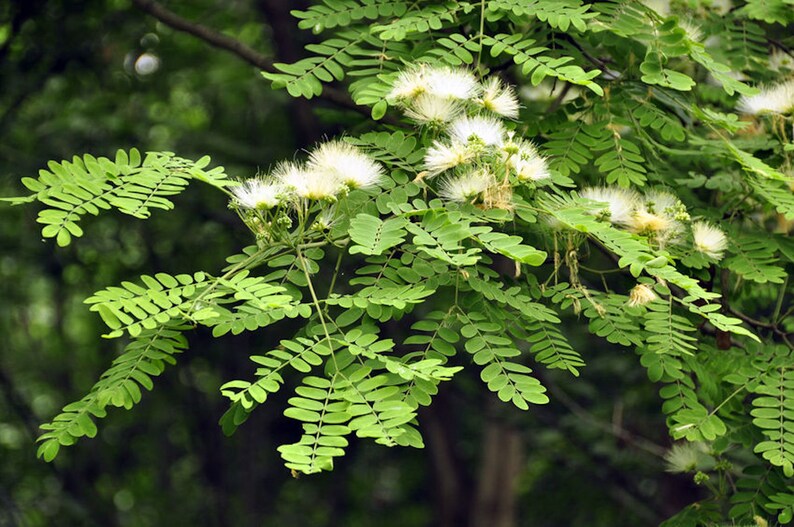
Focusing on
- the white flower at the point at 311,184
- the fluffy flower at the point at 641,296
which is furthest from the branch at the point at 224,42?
the fluffy flower at the point at 641,296

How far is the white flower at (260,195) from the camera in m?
2.17

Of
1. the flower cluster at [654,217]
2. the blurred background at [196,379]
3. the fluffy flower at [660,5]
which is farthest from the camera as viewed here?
the blurred background at [196,379]

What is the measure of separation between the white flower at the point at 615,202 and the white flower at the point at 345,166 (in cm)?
55

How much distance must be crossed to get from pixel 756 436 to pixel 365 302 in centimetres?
125

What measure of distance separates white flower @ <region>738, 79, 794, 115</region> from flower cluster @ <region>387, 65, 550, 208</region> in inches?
31.0

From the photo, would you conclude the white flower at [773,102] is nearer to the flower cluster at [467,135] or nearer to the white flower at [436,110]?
the flower cluster at [467,135]

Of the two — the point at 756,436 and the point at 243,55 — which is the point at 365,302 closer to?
the point at 756,436

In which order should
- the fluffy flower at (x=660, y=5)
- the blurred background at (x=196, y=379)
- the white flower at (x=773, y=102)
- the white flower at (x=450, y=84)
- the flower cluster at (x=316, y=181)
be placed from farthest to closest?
1. the blurred background at (x=196, y=379)
2. the fluffy flower at (x=660, y=5)
3. the white flower at (x=773, y=102)
4. the white flower at (x=450, y=84)
5. the flower cluster at (x=316, y=181)

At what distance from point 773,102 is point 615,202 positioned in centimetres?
67

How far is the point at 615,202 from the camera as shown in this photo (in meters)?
2.48

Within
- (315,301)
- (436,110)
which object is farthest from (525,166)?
(315,301)

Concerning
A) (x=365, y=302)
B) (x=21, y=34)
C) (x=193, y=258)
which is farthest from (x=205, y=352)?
(x=365, y=302)

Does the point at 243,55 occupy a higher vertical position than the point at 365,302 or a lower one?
lower

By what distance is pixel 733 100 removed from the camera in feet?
11.2
